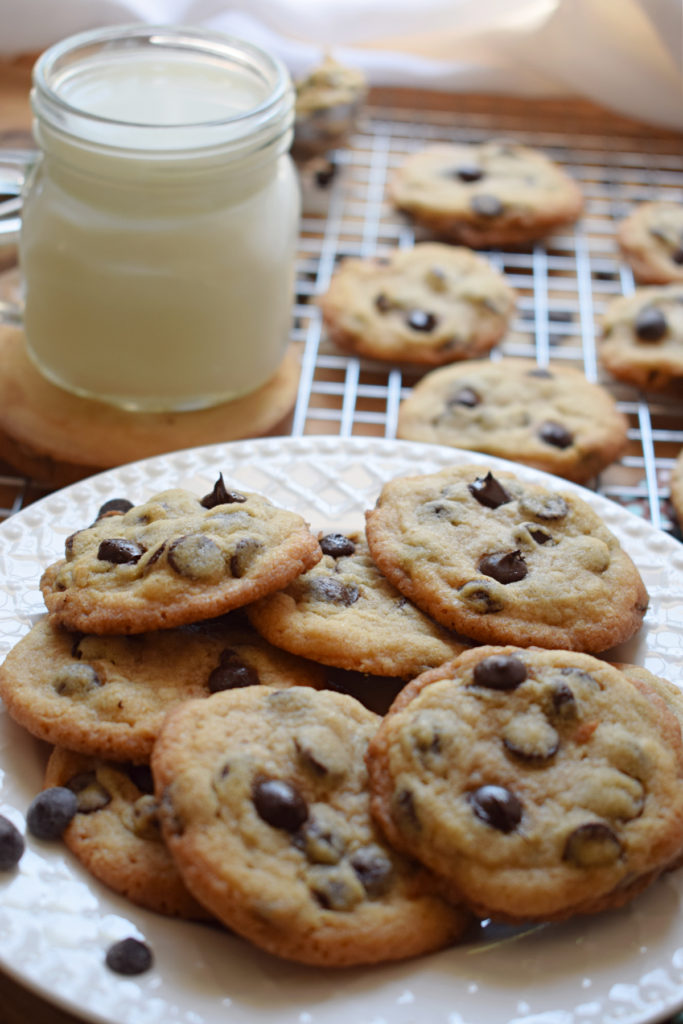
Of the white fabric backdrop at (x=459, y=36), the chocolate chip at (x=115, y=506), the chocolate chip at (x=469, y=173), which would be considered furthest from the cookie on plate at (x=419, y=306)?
the white fabric backdrop at (x=459, y=36)

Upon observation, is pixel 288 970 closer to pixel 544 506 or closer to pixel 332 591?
pixel 332 591

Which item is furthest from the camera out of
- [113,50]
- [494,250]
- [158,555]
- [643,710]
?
[494,250]

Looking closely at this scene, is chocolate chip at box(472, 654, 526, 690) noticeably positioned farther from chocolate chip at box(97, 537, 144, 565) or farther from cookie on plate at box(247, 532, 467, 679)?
chocolate chip at box(97, 537, 144, 565)

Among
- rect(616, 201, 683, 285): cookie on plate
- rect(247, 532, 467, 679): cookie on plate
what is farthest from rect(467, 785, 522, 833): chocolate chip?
rect(616, 201, 683, 285): cookie on plate

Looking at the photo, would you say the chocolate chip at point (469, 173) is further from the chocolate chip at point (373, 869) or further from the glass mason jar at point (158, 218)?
the chocolate chip at point (373, 869)

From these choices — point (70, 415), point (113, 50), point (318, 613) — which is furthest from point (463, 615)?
point (113, 50)

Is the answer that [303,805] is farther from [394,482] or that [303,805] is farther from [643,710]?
[394,482]
